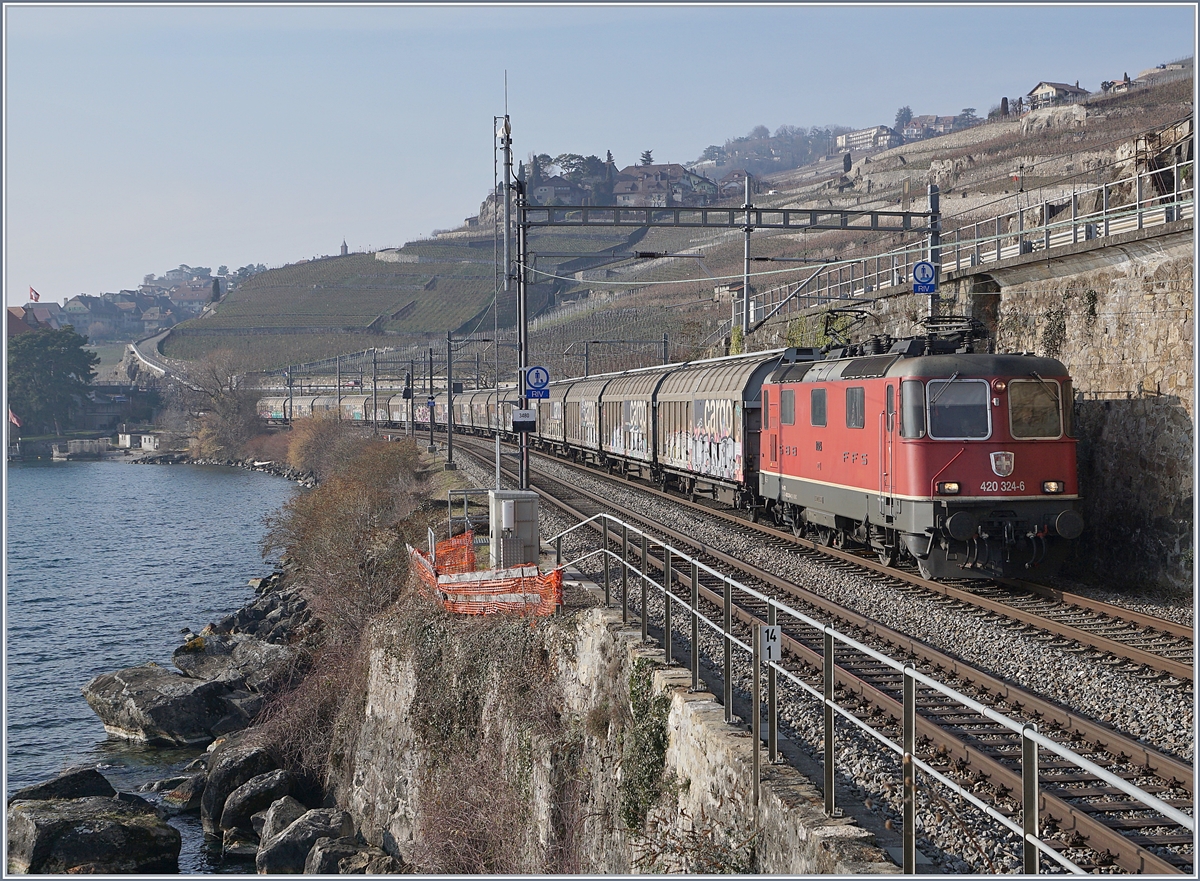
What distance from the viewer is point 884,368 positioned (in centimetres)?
1603

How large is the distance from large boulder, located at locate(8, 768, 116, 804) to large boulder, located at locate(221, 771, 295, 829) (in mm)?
2487

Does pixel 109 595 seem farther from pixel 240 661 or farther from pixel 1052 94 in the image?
pixel 1052 94

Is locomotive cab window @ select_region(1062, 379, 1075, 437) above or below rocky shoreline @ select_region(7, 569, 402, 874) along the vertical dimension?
above

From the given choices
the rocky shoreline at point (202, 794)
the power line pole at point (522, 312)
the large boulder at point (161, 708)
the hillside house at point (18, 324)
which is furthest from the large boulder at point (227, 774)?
the hillside house at point (18, 324)

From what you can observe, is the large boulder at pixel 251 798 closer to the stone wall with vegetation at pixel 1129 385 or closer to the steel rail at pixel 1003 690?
the steel rail at pixel 1003 690

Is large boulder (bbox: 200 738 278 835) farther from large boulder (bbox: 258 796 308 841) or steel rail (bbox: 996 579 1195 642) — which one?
steel rail (bbox: 996 579 1195 642)

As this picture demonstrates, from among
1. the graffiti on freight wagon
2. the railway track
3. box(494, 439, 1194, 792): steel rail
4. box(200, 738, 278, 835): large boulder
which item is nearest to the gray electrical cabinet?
box(494, 439, 1194, 792): steel rail

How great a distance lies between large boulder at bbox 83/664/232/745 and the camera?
89.1ft

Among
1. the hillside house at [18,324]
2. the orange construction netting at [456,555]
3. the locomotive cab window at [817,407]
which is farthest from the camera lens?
the hillside house at [18,324]

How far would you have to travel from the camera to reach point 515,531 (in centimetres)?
1794

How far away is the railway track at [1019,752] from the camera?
6.83 metres

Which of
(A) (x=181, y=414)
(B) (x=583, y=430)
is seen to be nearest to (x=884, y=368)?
(B) (x=583, y=430)

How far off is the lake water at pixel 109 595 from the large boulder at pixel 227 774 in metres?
0.48

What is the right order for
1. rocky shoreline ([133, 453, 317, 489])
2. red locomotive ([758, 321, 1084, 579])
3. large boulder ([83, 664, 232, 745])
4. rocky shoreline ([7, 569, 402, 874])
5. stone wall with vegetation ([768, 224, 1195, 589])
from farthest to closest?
rocky shoreline ([133, 453, 317, 489])
large boulder ([83, 664, 232, 745])
rocky shoreline ([7, 569, 402, 874])
stone wall with vegetation ([768, 224, 1195, 589])
red locomotive ([758, 321, 1084, 579])
